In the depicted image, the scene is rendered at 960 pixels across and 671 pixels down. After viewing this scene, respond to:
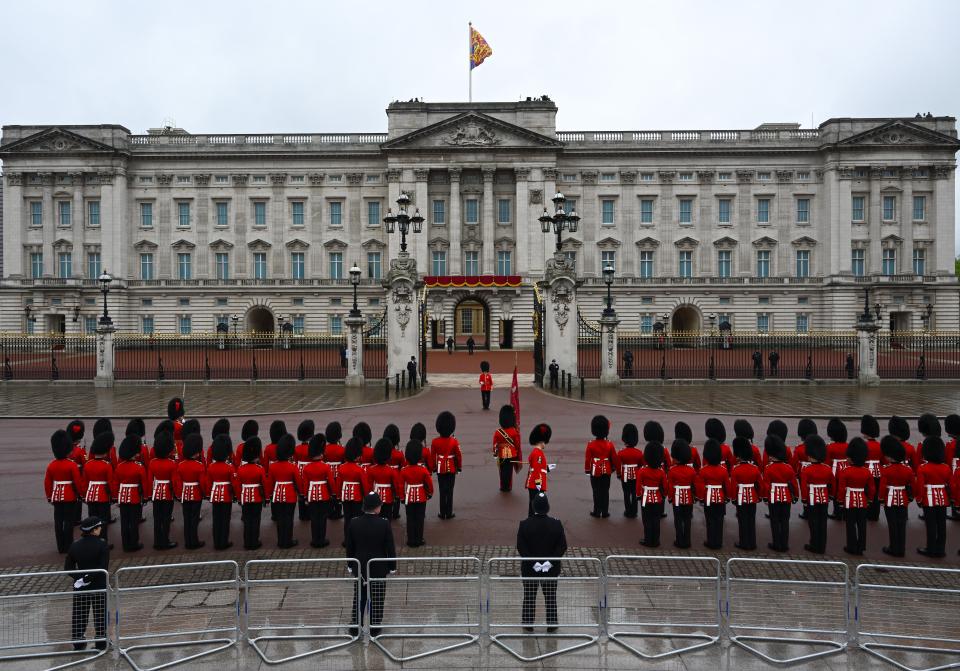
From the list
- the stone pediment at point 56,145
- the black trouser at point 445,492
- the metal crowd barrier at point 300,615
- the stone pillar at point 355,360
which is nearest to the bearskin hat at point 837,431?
the black trouser at point 445,492

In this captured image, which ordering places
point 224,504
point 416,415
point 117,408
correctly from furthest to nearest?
1. point 117,408
2. point 416,415
3. point 224,504

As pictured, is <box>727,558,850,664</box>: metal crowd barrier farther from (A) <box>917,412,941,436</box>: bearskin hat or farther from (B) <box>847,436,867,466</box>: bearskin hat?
(A) <box>917,412,941,436</box>: bearskin hat

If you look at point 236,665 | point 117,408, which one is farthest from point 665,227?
point 236,665

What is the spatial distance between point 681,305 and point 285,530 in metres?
52.0

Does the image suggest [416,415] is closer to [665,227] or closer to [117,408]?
[117,408]

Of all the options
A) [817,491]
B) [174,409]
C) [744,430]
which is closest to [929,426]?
[817,491]

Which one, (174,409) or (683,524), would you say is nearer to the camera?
(683,524)

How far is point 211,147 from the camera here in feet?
184

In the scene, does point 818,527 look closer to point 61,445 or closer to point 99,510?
point 99,510

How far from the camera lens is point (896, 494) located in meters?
7.88

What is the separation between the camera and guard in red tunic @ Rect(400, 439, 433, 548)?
26.9 feet

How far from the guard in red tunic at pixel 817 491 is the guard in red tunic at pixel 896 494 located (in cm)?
60

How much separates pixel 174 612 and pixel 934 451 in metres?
9.09

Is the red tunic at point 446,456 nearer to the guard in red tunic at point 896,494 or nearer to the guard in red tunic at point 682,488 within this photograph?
the guard in red tunic at point 682,488
